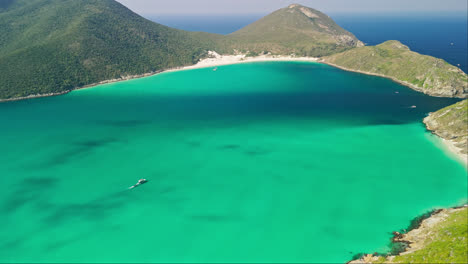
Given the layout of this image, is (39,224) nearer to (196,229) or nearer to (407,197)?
(196,229)

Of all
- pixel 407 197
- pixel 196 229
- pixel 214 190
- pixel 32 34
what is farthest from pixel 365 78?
pixel 32 34

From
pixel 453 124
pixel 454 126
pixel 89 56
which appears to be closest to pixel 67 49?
pixel 89 56

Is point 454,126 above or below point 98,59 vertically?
below

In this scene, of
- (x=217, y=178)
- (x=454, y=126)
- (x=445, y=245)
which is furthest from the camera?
(x=454, y=126)

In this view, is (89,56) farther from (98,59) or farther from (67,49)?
(67,49)

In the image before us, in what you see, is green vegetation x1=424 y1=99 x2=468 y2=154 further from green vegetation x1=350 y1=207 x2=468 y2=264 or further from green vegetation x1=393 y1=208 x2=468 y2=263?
green vegetation x1=393 y1=208 x2=468 y2=263

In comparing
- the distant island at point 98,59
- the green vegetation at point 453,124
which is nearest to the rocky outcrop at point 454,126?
the green vegetation at point 453,124

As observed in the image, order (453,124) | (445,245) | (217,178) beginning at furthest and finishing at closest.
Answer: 1. (453,124)
2. (217,178)
3. (445,245)
